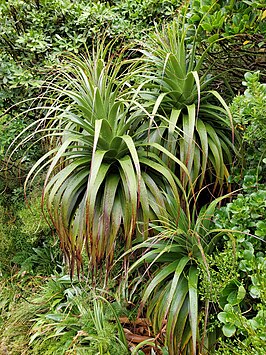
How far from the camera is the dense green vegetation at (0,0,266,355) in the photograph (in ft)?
4.64

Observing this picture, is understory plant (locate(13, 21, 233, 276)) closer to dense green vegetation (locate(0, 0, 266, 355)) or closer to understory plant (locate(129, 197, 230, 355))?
dense green vegetation (locate(0, 0, 266, 355))

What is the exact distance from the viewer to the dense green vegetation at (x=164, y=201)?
1.42 m

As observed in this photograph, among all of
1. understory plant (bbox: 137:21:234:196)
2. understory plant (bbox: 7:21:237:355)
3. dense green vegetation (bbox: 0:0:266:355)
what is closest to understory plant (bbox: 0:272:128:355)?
dense green vegetation (bbox: 0:0:266:355)

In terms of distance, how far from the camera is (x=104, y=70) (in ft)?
6.44

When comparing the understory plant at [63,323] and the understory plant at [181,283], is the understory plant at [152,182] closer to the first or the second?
the understory plant at [181,283]

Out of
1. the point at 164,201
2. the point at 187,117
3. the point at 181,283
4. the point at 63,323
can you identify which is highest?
the point at 187,117

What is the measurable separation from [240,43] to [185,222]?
99 centimetres

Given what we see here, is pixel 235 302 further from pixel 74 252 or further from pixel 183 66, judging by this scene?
pixel 183 66

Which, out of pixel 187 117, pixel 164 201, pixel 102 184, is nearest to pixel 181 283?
pixel 164 201

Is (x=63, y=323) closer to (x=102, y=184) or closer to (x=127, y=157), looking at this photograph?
(x=102, y=184)

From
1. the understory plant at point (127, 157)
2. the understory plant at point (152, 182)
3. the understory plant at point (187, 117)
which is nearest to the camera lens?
the understory plant at point (152, 182)

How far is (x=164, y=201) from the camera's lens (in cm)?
175

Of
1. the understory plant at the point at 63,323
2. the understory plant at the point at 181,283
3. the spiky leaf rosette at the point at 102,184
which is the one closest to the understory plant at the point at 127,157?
the spiky leaf rosette at the point at 102,184

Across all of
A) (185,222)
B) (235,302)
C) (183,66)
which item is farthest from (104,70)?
(235,302)
